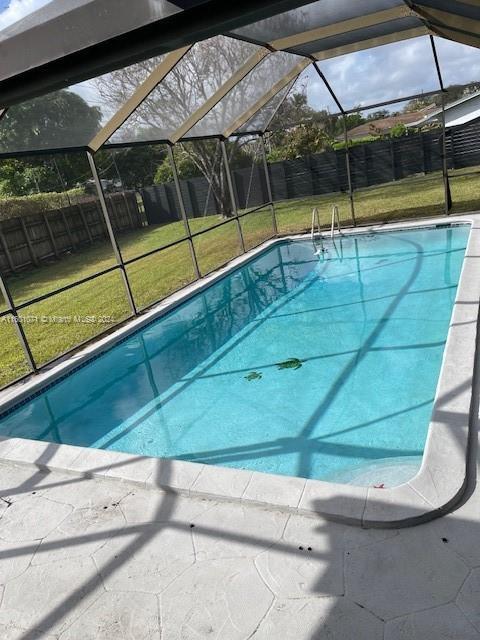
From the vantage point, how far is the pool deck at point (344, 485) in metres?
2.34

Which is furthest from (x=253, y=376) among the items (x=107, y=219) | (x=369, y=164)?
(x=369, y=164)

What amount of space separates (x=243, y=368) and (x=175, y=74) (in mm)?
3915

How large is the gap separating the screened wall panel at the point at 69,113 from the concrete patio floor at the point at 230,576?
148 inches

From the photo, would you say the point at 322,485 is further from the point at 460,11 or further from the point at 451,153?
the point at 451,153

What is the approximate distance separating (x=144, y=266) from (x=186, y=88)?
19.2 feet

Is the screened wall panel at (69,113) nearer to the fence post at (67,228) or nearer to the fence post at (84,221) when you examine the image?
the fence post at (67,228)

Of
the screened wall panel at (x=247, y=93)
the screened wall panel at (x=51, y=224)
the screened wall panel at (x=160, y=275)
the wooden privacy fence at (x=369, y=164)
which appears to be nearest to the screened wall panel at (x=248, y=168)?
the wooden privacy fence at (x=369, y=164)

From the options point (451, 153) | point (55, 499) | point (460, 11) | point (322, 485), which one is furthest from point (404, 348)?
point (451, 153)

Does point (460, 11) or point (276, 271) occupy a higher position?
point (460, 11)

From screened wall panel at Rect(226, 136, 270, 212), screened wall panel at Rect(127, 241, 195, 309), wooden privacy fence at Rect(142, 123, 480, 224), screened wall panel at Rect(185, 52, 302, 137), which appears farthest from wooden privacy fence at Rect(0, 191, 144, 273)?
screened wall panel at Rect(185, 52, 302, 137)

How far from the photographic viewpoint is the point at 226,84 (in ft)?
21.7

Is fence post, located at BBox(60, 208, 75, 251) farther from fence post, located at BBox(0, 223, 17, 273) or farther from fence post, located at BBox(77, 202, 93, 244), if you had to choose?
fence post, located at BBox(0, 223, 17, 273)

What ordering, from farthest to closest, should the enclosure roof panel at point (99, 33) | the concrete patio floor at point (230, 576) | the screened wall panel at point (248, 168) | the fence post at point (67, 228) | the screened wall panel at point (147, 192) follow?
the screened wall panel at point (147, 192), the fence post at point (67, 228), the screened wall panel at point (248, 168), the concrete patio floor at point (230, 576), the enclosure roof panel at point (99, 33)

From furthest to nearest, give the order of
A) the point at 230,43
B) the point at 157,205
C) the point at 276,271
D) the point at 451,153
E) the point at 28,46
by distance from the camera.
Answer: the point at 157,205
the point at 451,153
the point at 276,271
the point at 230,43
the point at 28,46
